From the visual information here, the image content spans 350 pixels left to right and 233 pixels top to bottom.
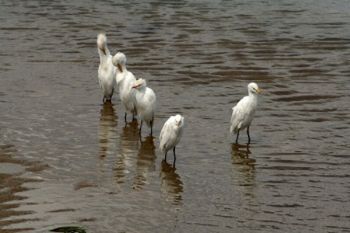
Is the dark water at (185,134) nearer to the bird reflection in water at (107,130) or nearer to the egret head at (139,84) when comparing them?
the bird reflection in water at (107,130)

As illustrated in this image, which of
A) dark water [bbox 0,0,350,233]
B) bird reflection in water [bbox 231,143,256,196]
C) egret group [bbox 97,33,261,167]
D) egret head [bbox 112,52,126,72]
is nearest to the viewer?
dark water [bbox 0,0,350,233]

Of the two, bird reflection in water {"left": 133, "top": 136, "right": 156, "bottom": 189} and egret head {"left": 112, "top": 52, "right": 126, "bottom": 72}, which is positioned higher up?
egret head {"left": 112, "top": 52, "right": 126, "bottom": 72}

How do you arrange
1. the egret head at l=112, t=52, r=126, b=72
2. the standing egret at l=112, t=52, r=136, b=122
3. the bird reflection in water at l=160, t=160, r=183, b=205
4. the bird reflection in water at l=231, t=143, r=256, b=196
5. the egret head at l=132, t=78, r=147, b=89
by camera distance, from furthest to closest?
1. the egret head at l=112, t=52, r=126, b=72
2. the standing egret at l=112, t=52, r=136, b=122
3. the egret head at l=132, t=78, r=147, b=89
4. the bird reflection in water at l=231, t=143, r=256, b=196
5. the bird reflection in water at l=160, t=160, r=183, b=205

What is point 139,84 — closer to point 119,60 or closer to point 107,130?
point 107,130

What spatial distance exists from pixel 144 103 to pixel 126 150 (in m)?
1.22

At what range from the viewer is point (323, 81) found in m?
19.0

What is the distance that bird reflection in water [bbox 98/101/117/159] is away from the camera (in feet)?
44.0

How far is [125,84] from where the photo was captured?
15727 mm

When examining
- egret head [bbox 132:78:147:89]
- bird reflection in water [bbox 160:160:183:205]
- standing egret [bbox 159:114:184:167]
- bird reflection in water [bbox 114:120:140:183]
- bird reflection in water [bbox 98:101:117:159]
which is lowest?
bird reflection in water [bbox 160:160:183:205]

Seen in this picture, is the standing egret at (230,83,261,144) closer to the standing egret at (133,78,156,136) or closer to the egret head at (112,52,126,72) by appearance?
the standing egret at (133,78,156,136)

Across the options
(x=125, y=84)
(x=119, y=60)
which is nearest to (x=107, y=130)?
(x=125, y=84)

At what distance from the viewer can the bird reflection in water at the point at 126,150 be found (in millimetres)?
12164

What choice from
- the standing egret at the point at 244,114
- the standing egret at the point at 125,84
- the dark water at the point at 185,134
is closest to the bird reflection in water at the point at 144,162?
the dark water at the point at 185,134

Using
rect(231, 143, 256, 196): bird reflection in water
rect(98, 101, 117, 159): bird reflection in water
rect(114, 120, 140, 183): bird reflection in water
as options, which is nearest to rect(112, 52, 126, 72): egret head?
rect(98, 101, 117, 159): bird reflection in water
